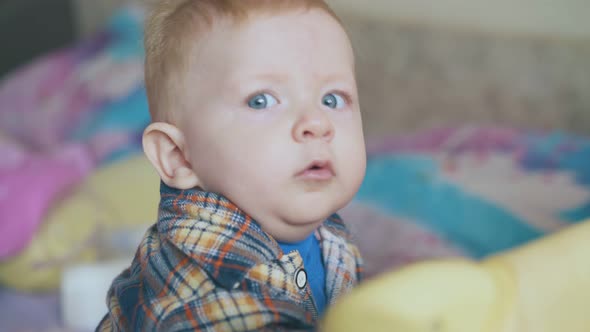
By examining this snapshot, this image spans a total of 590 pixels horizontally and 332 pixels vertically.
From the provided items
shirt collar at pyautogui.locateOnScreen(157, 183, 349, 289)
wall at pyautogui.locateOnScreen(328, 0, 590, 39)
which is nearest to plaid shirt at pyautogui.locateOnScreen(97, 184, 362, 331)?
shirt collar at pyautogui.locateOnScreen(157, 183, 349, 289)

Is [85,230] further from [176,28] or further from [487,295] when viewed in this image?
[487,295]

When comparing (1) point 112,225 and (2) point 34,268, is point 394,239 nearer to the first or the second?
(1) point 112,225

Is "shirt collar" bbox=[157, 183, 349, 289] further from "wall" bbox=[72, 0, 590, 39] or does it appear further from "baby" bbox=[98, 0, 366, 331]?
"wall" bbox=[72, 0, 590, 39]

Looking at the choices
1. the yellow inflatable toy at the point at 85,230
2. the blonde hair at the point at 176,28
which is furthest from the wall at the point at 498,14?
the blonde hair at the point at 176,28

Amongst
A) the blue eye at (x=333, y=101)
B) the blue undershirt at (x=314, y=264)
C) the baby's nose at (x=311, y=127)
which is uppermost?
the blue eye at (x=333, y=101)

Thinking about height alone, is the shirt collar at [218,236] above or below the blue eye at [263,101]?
below

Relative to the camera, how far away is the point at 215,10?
20.6 inches

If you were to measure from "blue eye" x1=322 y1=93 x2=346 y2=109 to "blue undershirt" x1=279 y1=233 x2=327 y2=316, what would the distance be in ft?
0.36

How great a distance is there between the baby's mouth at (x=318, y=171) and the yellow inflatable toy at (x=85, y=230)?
806mm

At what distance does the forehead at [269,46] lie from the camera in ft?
1.66

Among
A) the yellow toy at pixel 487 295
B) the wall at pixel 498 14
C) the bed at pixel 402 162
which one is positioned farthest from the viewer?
the wall at pixel 498 14

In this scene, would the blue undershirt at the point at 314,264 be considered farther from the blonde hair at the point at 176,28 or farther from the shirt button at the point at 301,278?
the blonde hair at the point at 176,28

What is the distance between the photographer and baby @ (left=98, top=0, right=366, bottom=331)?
503 mm

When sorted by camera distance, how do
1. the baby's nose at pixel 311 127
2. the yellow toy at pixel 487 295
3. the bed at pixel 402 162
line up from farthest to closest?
the bed at pixel 402 162
the baby's nose at pixel 311 127
the yellow toy at pixel 487 295
